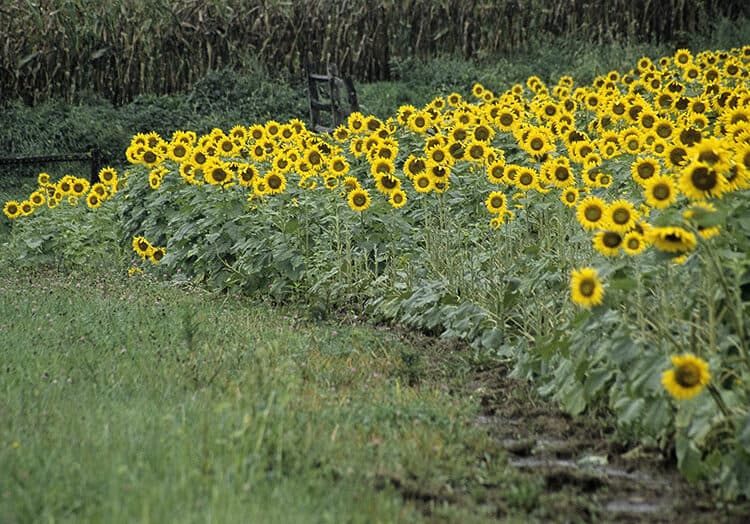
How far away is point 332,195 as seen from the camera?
8766mm

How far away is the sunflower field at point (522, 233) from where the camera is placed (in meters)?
4.69

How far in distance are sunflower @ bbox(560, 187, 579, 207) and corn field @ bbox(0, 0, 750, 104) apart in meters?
14.3

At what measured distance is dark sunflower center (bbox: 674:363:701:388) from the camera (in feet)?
13.5

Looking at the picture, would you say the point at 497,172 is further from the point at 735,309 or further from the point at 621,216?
the point at 735,309

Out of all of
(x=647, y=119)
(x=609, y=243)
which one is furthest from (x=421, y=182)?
(x=609, y=243)

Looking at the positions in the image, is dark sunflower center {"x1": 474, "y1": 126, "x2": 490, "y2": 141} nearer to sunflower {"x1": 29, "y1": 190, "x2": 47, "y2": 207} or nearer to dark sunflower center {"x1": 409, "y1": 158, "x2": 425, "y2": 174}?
dark sunflower center {"x1": 409, "y1": 158, "x2": 425, "y2": 174}

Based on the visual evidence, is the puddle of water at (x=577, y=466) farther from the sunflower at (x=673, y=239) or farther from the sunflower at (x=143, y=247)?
the sunflower at (x=143, y=247)

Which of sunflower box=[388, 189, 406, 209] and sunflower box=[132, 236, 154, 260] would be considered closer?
sunflower box=[388, 189, 406, 209]

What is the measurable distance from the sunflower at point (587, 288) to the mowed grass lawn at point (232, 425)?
0.73 m

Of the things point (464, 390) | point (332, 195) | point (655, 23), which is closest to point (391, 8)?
point (655, 23)

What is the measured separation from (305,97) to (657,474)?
15.7m

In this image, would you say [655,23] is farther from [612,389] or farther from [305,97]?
[612,389]

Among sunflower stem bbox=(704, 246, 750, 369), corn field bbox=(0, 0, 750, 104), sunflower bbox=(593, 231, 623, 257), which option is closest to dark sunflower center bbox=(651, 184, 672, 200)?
sunflower bbox=(593, 231, 623, 257)

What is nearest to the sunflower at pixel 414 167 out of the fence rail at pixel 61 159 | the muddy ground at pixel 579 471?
the muddy ground at pixel 579 471
